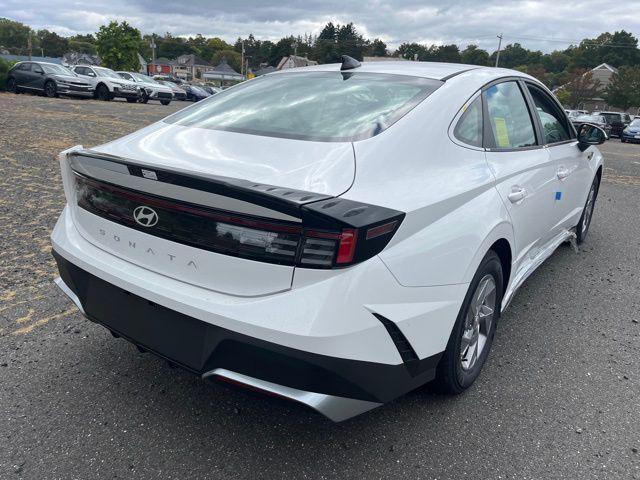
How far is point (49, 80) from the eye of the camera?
2184 centimetres

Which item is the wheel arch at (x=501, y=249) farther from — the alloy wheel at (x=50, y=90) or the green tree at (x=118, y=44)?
the green tree at (x=118, y=44)

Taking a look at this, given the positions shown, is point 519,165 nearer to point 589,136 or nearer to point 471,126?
point 471,126

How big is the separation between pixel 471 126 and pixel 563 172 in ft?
4.90

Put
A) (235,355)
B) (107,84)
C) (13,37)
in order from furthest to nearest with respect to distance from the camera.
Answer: (13,37)
(107,84)
(235,355)

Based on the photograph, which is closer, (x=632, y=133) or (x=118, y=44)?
(x=632, y=133)

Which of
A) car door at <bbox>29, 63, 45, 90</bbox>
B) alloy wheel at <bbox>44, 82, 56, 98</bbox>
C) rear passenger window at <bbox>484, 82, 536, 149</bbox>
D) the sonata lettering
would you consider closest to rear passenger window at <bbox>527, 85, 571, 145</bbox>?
rear passenger window at <bbox>484, 82, 536, 149</bbox>

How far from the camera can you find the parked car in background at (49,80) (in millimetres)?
21719

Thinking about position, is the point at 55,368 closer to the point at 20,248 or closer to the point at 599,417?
the point at 20,248

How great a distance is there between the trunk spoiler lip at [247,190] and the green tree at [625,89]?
201 ft

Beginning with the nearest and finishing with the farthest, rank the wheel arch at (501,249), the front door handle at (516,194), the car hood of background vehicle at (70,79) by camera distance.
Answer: the wheel arch at (501,249) < the front door handle at (516,194) < the car hood of background vehicle at (70,79)

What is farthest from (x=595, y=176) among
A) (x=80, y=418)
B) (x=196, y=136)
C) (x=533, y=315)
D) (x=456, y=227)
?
(x=80, y=418)

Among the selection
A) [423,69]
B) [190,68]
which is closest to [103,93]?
[423,69]

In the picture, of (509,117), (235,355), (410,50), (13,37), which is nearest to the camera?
(235,355)

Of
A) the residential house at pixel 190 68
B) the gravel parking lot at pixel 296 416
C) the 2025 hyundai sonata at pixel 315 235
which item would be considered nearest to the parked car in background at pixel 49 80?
the gravel parking lot at pixel 296 416
